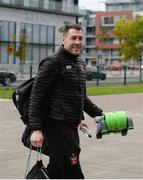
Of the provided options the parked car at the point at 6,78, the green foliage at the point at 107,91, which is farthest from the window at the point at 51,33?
the green foliage at the point at 107,91

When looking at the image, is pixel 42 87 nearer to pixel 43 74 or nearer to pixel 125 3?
pixel 43 74

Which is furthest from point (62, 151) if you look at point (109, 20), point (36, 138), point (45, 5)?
point (109, 20)

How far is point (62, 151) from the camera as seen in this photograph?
15.8 feet

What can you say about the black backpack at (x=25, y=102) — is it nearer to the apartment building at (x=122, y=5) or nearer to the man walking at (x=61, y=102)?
the man walking at (x=61, y=102)

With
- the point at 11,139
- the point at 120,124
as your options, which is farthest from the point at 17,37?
the point at 120,124

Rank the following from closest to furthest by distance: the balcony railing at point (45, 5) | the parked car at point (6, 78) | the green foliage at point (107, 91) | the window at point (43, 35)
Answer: the green foliage at point (107, 91)
the parked car at point (6, 78)
the balcony railing at point (45, 5)
the window at point (43, 35)

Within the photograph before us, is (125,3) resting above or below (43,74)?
above

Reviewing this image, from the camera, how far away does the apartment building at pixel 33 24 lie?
62406 mm

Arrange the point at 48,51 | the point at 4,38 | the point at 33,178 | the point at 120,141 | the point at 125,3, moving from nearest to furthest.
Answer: the point at 33,178 < the point at 120,141 < the point at 4,38 < the point at 48,51 < the point at 125,3

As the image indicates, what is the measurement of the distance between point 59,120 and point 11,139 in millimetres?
6121

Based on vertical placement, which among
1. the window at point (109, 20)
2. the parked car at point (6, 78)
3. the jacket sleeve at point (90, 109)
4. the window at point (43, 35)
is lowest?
the parked car at point (6, 78)

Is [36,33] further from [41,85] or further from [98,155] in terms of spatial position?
Result: [41,85]

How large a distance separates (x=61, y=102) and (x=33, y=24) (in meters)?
62.2

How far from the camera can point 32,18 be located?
65875mm
